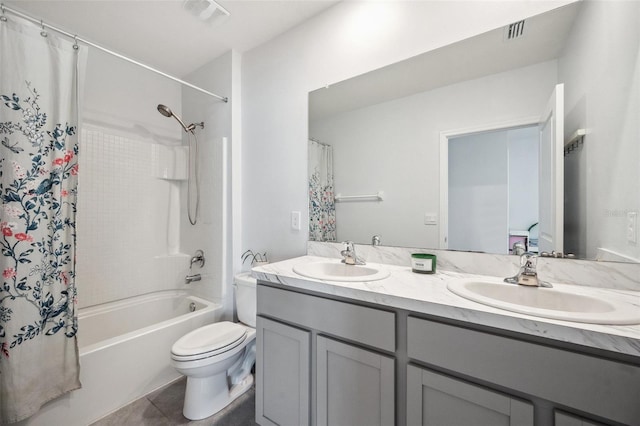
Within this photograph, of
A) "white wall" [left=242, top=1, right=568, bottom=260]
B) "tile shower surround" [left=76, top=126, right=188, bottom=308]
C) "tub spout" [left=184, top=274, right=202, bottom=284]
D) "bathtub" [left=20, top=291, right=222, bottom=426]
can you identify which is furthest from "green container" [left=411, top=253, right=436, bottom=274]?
"tile shower surround" [left=76, top=126, right=188, bottom=308]

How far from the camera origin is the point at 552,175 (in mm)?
1086

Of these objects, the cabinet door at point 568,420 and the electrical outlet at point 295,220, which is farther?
the electrical outlet at point 295,220

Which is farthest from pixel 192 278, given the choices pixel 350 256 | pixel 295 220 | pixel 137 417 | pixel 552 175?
pixel 552 175

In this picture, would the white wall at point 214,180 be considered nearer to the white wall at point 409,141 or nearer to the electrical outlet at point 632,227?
the white wall at point 409,141

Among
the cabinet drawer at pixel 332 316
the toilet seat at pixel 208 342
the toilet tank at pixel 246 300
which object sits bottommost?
the toilet seat at pixel 208 342

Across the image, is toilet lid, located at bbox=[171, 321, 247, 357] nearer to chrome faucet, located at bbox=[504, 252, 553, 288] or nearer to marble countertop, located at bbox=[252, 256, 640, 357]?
marble countertop, located at bbox=[252, 256, 640, 357]

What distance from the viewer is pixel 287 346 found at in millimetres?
1180

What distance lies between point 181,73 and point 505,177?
2.79 meters

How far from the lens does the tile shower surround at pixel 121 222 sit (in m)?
2.02

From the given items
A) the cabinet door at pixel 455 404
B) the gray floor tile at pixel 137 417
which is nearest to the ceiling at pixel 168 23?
the cabinet door at pixel 455 404

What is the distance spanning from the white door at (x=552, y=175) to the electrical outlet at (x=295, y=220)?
1298 mm

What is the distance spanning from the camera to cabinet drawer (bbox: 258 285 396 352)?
0.94 metres

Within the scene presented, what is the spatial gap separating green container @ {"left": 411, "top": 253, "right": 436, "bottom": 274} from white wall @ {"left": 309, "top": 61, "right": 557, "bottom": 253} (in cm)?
14

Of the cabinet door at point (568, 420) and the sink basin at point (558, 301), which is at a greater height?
the sink basin at point (558, 301)
